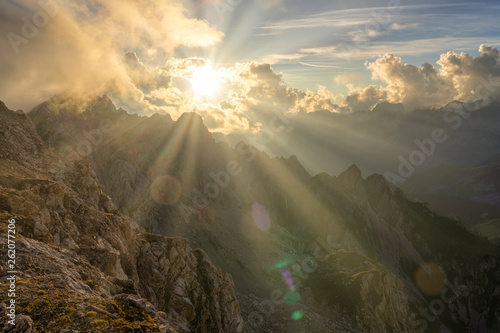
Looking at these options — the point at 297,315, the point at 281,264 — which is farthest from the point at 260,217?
the point at 297,315

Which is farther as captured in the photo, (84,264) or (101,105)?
(101,105)

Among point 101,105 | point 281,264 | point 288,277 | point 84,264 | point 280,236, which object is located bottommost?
point 288,277

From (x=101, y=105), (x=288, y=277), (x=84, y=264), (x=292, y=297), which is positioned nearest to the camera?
(x=84, y=264)

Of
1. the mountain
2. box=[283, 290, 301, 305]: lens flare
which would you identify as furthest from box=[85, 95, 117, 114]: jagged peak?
box=[283, 290, 301, 305]: lens flare

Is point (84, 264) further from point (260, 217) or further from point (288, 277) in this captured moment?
point (260, 217)

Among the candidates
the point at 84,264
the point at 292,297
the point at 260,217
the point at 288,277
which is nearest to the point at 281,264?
the point at 288,277

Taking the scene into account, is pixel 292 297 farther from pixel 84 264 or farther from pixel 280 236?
pixel 84 264

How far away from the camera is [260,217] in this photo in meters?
151

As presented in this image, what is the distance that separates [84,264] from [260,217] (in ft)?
433

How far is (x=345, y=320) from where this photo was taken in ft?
252

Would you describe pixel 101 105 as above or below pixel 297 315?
above

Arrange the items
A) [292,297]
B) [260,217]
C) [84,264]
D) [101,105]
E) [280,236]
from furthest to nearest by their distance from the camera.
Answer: [260,217] → [101,105] → [280,236] → [292,297] → [84,264]

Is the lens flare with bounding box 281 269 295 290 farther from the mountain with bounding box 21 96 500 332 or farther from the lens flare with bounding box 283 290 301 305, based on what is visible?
the lens flare with bounding box 283 290 301 305

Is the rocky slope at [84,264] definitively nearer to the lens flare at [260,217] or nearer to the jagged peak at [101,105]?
the lens flare at [260,217]
